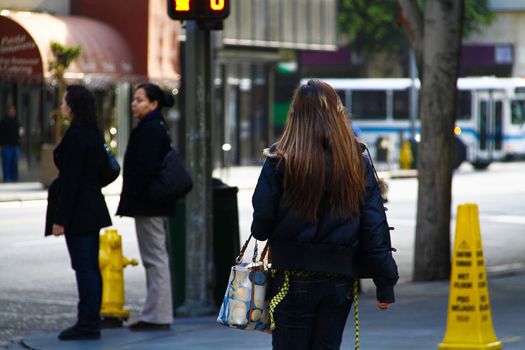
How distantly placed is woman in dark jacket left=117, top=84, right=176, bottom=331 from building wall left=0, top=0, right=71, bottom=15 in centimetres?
2283

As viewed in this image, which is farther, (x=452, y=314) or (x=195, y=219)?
(x=195, y=219)

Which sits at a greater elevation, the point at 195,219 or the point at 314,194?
the point at 314,194

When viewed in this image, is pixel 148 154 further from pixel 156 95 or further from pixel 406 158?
pixel 406 158

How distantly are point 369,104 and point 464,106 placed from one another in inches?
158

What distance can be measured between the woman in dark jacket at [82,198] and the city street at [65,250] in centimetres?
90

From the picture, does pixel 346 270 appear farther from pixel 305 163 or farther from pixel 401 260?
pixel 401 260

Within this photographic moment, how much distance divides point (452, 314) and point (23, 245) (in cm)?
923

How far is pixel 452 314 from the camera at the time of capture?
8.35 metres

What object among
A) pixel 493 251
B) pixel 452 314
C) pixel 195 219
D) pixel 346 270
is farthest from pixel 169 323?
pixel 493 251

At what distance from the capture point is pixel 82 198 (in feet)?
29.7

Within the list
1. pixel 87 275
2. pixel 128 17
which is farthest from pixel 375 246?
pixel 128 17

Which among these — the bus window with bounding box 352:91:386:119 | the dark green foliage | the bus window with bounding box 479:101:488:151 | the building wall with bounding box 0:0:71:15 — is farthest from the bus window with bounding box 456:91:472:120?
the building wall with bounding box 0:0:71:15

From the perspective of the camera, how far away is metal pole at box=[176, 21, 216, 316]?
1050 centimetres

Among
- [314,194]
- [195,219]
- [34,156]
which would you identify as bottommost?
[34,156]
